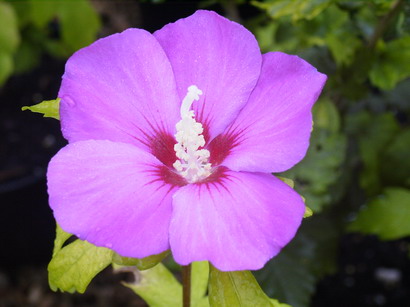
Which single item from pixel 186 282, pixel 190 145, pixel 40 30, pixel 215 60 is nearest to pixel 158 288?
pixel 186 282

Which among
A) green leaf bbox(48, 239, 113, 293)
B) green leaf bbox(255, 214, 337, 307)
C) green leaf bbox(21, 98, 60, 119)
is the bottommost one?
green leaf bbox(255, 214, 337, 307)

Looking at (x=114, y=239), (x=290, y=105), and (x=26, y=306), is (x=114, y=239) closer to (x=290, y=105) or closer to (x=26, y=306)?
(x=290, y=105)

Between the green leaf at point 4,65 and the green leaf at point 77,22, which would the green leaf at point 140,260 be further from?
the green leaf at point 77,22

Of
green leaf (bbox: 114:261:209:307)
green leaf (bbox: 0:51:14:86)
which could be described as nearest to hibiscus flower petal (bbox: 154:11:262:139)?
green leaf (bbox: 114:261:209:307)

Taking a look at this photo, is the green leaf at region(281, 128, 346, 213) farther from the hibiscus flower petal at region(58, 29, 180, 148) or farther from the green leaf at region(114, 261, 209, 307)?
the hibiscus flower petal at region(58, 29, 180, 148)

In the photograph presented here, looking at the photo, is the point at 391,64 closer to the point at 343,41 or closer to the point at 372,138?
the point at 343,41

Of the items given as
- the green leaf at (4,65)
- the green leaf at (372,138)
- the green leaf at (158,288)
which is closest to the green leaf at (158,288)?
the green leaf at (158,288)

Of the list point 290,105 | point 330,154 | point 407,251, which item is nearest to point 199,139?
point 290,105
